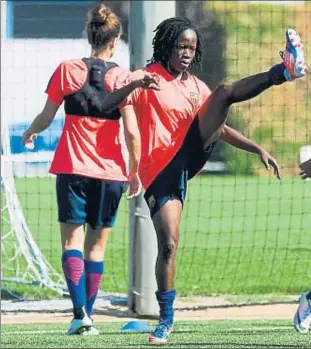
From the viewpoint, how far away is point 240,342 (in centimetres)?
733

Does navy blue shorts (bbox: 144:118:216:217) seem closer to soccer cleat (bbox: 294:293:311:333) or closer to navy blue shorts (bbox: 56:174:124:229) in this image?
navy blue shorts (bbox: 56:174:124:229)

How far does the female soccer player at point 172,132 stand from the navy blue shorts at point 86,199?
0.39 meters

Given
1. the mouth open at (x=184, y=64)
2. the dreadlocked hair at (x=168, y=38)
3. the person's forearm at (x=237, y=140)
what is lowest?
the person's forearm at (x=237, y=140)

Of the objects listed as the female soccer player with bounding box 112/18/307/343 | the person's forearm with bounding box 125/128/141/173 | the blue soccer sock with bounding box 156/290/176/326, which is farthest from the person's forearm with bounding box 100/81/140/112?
the blue soccer sock with bounding box 156/290/176/326

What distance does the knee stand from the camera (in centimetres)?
736

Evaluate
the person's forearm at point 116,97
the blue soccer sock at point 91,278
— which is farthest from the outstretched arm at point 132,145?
the blue soccer sock at point 91,278

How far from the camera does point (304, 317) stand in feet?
24.9

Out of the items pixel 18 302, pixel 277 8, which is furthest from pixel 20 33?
pixel 277 8

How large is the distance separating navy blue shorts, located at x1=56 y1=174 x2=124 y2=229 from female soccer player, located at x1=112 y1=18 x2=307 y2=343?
395 millimetres

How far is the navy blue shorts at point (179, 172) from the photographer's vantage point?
7441 millimetres

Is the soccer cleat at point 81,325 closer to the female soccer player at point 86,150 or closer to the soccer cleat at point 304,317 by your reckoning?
the female soccer player at point 86,150

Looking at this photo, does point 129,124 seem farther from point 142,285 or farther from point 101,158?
point 142,285

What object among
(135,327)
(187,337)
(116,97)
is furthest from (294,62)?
(135,327)

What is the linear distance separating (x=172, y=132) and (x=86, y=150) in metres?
0.61
